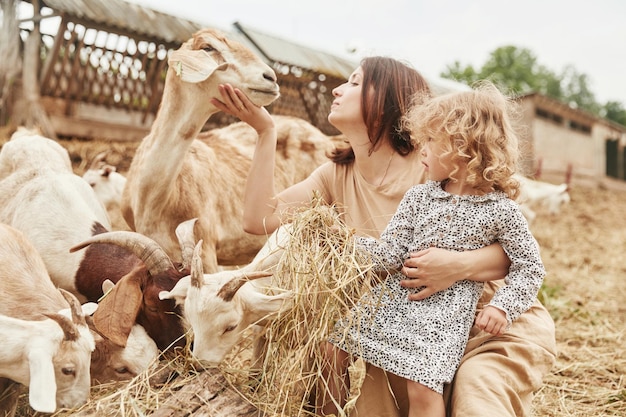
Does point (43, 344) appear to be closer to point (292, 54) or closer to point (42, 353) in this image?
point (42, 353)

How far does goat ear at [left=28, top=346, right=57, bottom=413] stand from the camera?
91.1 inches

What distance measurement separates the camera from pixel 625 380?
4.47 m

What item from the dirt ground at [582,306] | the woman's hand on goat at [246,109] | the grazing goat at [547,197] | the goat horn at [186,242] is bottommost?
the grazing goat at [547,197]

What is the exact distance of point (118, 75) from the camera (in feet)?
33.7

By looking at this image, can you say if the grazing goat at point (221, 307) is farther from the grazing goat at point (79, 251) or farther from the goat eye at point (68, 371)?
the goat eye at point (68, 371)

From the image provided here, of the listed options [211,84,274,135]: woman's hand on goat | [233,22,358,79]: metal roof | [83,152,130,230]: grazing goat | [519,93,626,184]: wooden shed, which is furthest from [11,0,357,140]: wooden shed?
[519,93,626,184]: wooden shed

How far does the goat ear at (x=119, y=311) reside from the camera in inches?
126

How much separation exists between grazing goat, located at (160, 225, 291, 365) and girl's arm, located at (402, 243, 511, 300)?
0.59 meters

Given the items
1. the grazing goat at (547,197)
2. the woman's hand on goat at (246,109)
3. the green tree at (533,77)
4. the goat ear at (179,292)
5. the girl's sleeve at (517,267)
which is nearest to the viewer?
the girl's sleeve at (517,267)

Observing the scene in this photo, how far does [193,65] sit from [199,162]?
1163 mm

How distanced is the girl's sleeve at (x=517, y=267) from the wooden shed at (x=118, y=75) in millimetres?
7509

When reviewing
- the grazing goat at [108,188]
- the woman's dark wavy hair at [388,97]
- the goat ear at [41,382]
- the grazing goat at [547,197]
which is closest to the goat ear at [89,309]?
the goat ear at [41,382]

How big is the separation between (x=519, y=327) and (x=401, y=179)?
1.02 metres

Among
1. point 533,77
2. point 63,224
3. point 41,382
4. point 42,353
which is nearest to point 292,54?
point 63,224
